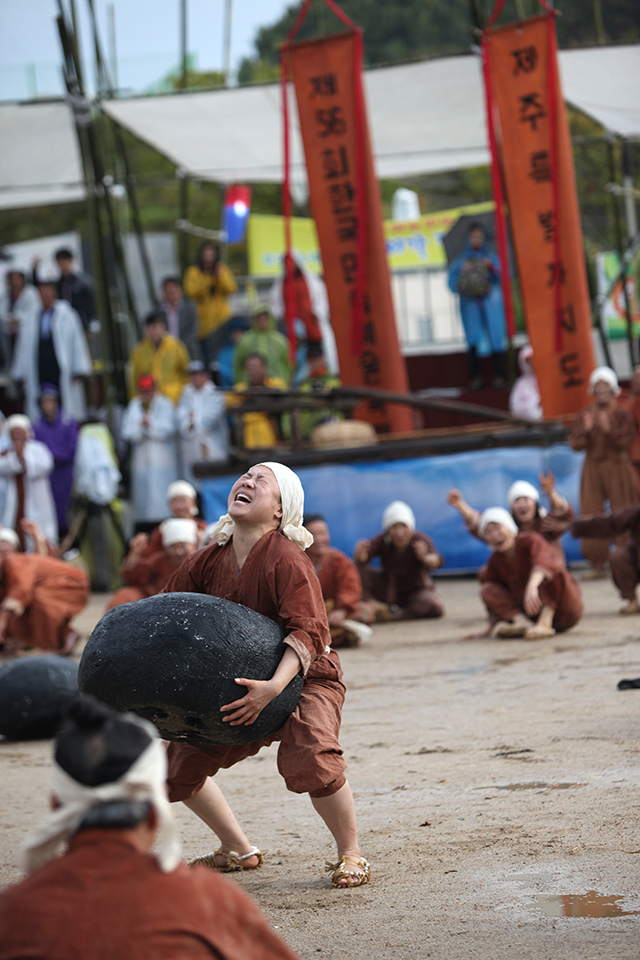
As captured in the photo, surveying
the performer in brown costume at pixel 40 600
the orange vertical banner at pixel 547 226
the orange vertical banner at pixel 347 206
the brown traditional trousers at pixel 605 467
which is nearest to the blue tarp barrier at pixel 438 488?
the brown traditional trousers at pixel 605 467

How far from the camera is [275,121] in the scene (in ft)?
47.6

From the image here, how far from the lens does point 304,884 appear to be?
340cm

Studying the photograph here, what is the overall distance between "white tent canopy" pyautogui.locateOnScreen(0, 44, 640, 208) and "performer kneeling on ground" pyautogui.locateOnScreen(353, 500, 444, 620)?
268 inches

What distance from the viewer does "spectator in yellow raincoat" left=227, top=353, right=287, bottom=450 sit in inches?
486

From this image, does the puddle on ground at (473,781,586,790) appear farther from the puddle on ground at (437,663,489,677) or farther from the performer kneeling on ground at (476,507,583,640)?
the performer kneeling on ground at (476,507,583,640)

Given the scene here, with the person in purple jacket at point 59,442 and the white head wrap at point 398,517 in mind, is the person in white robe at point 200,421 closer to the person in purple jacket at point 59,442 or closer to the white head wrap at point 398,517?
the person in purple jacket at point 59,442

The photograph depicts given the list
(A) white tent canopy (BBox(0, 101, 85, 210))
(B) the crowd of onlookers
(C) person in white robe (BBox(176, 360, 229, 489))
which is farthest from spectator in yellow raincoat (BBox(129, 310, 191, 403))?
(A) white tent canopy (BBox(0, 101, 85, 210))

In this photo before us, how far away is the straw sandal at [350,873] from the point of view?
3.32 meters

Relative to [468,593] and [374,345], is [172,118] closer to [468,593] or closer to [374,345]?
[374,345]

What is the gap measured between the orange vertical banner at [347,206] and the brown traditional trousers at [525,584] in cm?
395

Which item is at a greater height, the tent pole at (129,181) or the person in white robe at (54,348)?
the tent pole at (129,181)

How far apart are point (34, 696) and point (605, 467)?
239 inches

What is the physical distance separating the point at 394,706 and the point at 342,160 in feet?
23.6

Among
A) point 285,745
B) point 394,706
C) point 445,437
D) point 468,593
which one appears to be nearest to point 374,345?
point 445,437
